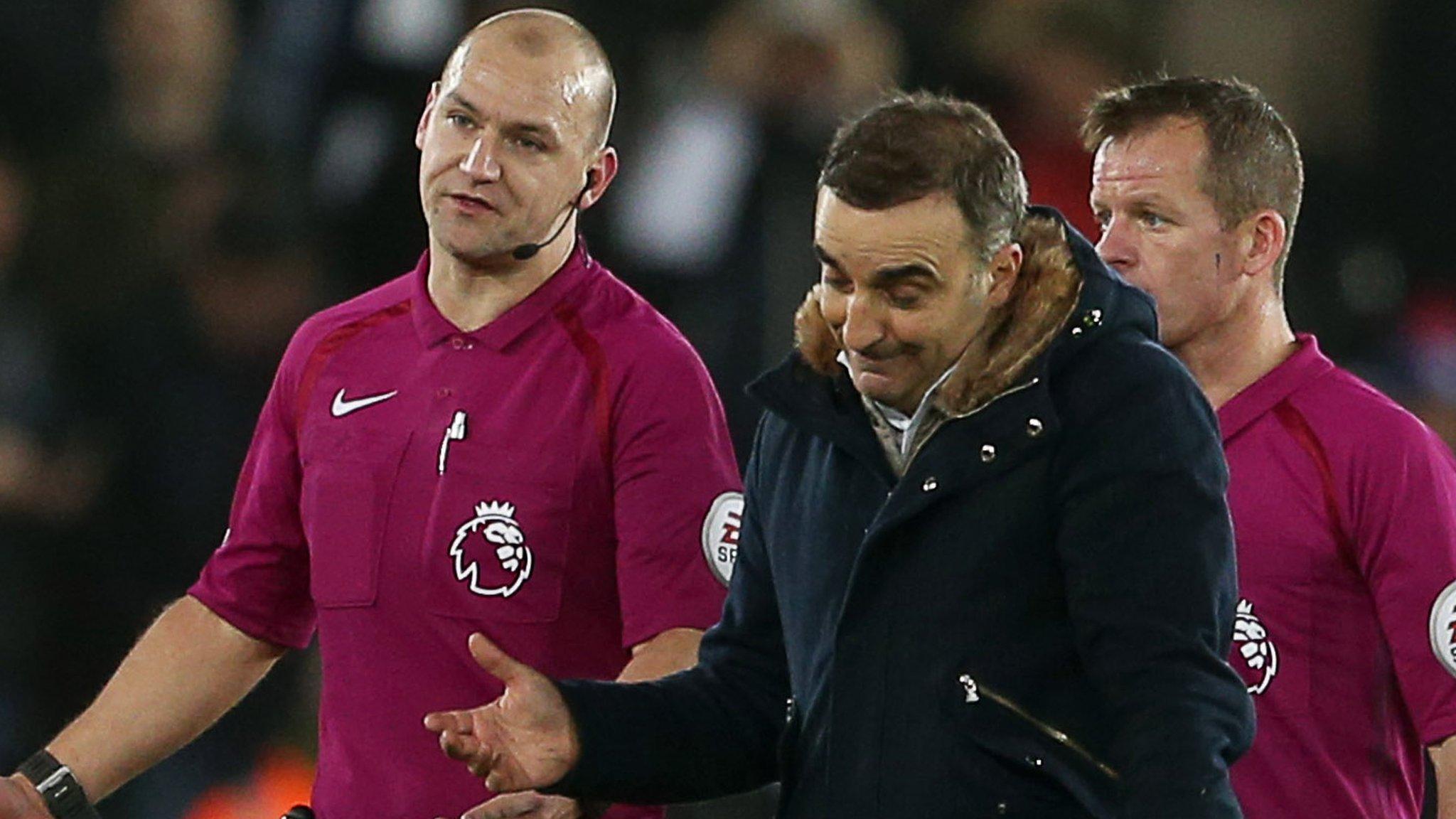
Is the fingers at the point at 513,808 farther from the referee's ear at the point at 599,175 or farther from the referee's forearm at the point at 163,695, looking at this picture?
the referee's ear at the point at 599,175

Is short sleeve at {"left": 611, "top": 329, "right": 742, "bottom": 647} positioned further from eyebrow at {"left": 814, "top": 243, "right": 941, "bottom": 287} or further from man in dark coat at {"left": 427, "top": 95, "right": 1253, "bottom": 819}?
eyebrow at {"left": 814, "top": 243, "right": 941, "bottom": 287}

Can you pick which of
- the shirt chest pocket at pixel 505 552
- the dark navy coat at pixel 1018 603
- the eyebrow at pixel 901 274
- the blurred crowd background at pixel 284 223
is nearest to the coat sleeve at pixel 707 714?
the dark navy coat at pixel 1018 603

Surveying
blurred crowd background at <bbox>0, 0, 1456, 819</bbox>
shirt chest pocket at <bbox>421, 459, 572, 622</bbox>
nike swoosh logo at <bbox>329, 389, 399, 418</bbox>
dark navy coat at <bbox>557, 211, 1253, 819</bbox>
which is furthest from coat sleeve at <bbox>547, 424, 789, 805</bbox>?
blurred crowd background at <bbox>0, 0, 1456, 819</bbox>

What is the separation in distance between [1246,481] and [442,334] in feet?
3.63

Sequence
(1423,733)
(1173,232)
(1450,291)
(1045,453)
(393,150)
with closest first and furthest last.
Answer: (1045,453), (1423,733), (1173,232), (393,150), (1450,291)

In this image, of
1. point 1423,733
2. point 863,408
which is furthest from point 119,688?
point 1423,733

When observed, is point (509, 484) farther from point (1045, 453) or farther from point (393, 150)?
point (393, 150)

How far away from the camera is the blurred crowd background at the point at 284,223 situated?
229 inches

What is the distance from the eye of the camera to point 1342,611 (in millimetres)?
3508

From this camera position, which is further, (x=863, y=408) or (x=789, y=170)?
(x=789, y=170)

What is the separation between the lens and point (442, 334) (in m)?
3.68

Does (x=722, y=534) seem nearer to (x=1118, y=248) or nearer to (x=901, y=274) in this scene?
(x=1118, y=248)

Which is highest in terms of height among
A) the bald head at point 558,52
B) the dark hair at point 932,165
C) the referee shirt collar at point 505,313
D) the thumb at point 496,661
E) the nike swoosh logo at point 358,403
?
the bald head at point 558,52

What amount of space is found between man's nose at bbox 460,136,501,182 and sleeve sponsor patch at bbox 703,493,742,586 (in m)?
0.53
